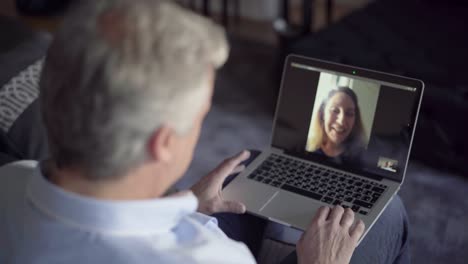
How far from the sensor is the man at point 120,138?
2.10 ft

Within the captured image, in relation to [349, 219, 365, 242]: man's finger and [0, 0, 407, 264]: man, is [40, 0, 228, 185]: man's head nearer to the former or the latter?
[0, 0, 407, 264]: man

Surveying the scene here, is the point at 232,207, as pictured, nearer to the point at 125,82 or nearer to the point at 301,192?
the point at 301,192

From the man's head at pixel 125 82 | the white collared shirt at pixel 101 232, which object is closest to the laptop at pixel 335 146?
the white collared shirt at pixel 101 232

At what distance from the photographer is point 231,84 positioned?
106 inches

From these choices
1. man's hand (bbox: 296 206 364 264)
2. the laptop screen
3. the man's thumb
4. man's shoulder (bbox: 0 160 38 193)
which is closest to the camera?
man's shoulder (bbox: 0 160 38 193)

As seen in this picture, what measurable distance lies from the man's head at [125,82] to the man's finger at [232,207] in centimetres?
39

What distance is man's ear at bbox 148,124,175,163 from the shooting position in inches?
26.6

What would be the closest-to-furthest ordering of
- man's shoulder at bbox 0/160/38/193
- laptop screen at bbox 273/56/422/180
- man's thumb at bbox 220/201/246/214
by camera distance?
1. man's shoulder at bbox 0/160/38/193
2. man's thumb at bbox 220/201/246/214
3. laptop screen at bbox 273/56/422/180

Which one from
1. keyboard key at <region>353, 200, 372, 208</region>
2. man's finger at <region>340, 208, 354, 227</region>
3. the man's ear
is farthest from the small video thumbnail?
the man's ear

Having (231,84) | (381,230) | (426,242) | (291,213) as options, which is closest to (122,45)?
(291,213)

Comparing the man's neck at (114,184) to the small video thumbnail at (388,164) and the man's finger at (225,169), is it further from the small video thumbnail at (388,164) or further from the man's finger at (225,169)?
the small video thumbnail at (388,164)

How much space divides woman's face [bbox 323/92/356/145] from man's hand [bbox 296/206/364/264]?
0.22 m

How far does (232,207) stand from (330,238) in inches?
7.5

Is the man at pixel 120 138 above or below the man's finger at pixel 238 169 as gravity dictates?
above
